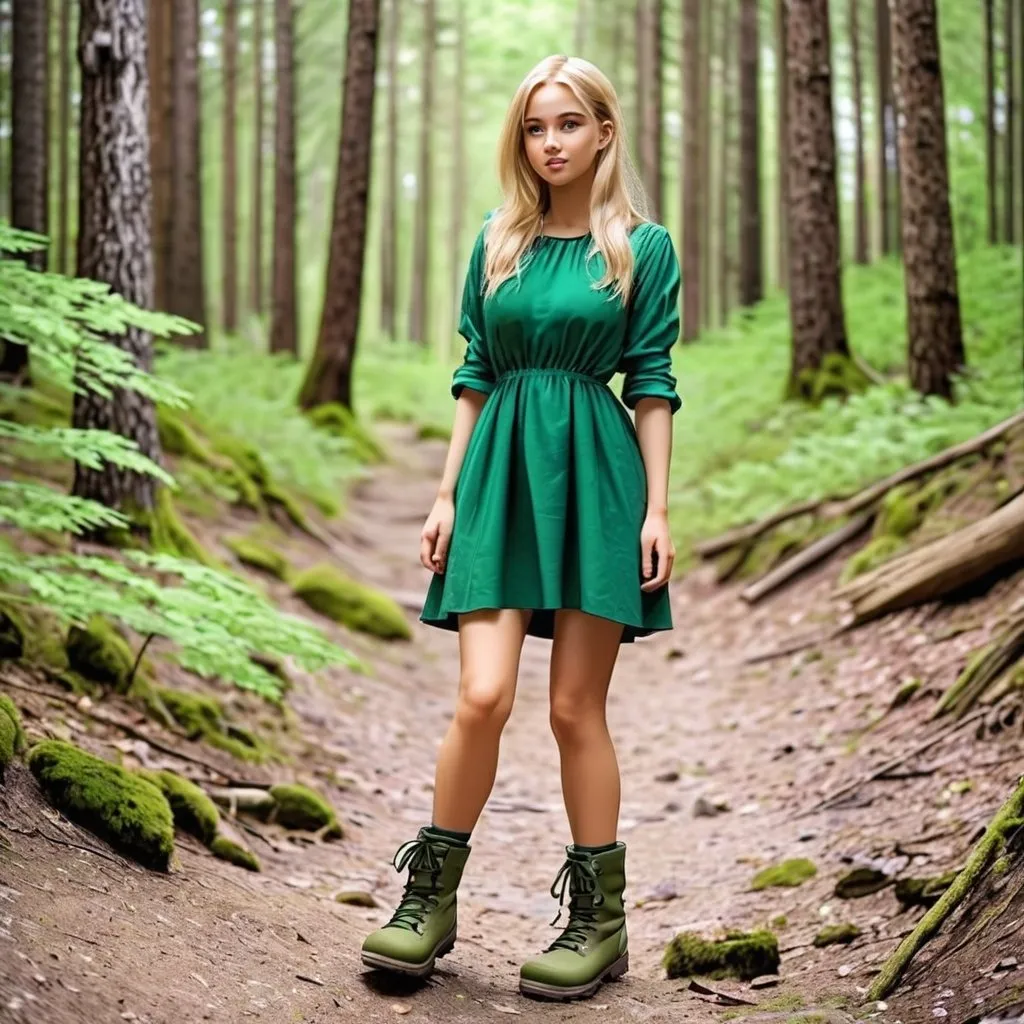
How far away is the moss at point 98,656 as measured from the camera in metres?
5.18

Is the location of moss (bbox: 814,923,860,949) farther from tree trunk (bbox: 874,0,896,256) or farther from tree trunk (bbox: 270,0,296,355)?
tree trunk (bbox: 874,0,896,256)

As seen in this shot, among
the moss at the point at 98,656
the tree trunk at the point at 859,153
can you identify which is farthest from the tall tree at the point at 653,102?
the moss at the point at 98,656

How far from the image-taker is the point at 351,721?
691 centimetres

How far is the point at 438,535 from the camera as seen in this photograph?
3.55m

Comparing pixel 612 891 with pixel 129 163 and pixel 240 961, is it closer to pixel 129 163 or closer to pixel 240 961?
pixel 240 961

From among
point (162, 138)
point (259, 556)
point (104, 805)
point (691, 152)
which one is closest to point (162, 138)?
point (162, 138)

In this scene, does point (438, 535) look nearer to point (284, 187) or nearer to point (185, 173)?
point (185, 173)

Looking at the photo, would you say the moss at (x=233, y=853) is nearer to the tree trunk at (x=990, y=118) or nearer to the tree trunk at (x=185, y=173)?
the tree trunk at (x=185, y=173)

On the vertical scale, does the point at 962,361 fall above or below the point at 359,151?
below

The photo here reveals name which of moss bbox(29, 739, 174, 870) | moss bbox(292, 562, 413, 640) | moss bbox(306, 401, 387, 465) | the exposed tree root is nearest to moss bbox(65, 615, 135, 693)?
moss bbox(29, 739, 174, 870)

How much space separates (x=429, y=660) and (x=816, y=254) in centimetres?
577

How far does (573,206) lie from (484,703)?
1448 mm

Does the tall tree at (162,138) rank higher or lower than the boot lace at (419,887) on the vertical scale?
higher

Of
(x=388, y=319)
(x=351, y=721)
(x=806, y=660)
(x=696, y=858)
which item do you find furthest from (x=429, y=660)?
(x=388, y=319)
